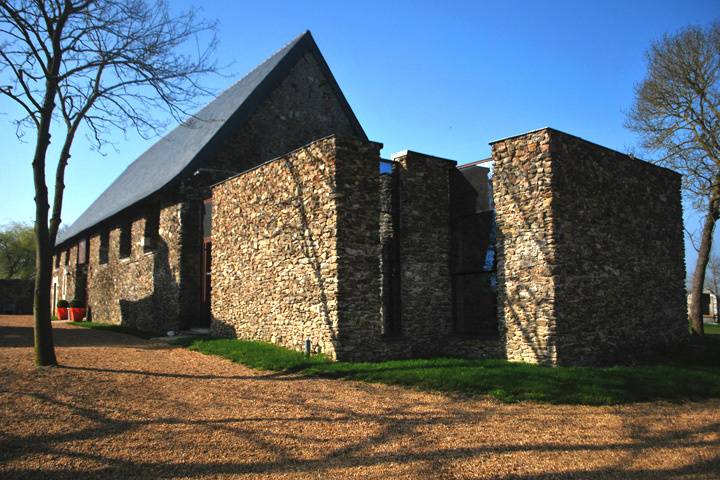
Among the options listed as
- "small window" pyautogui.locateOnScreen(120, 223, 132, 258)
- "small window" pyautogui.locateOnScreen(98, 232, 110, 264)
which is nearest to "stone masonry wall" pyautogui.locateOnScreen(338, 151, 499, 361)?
"small window" pyautogui.locateOnScreen(120, 223, 132, 258)

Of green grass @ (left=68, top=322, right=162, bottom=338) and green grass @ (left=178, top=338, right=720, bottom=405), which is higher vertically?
green grass @ (left=68, top=322, right=162, bottom=338)

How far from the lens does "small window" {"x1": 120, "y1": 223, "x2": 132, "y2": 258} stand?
19938 mm

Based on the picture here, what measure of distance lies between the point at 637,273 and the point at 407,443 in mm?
8993

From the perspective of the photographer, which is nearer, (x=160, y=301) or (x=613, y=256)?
(x=613, y=256)

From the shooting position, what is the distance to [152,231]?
18.0 m

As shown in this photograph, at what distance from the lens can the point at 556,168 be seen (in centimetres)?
1039

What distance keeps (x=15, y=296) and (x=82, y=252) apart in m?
10.5

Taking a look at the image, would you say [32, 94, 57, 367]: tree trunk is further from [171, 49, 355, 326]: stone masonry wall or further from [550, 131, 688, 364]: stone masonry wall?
[550, 131, 688, 364]: stone masonry wall

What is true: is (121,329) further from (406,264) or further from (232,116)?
(406,264)

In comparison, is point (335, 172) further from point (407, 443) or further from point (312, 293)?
point (407, 443)

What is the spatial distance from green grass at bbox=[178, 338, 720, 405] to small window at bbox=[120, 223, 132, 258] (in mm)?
10747

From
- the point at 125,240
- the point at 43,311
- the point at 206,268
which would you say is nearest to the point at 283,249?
the point at 43,311

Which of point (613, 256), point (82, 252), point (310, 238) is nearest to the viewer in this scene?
point (310, 238)

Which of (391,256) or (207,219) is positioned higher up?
(207,219)
